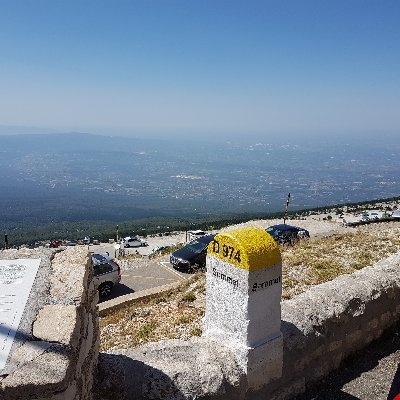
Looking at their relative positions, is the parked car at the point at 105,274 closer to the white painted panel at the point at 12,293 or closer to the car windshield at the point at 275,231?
the car windshield at the point at 275,231

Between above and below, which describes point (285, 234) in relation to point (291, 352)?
below

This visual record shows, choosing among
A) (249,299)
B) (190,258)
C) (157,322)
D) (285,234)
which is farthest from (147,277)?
(249,299)

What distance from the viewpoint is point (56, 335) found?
115 inches

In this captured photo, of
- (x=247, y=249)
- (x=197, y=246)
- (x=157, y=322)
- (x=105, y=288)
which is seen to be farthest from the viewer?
(x=197, y=246)

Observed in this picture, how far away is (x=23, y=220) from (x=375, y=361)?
582 feet

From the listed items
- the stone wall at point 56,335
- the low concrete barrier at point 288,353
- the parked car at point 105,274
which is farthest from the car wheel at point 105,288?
the stone wall at point 56,335

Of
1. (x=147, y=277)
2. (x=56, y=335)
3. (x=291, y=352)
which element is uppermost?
(x=56, y=335)

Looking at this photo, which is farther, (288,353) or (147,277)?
(147,277)

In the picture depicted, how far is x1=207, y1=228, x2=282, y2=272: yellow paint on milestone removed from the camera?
14.2ft

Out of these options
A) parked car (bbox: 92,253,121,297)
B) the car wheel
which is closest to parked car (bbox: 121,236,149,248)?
parked car (bbox: 92,253,121,297)

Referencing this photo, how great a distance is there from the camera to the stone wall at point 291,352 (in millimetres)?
3920

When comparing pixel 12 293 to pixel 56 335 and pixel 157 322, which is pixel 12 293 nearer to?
pixel 56 335

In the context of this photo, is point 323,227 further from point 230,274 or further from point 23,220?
point 23,220

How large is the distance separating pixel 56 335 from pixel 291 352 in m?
3.04
